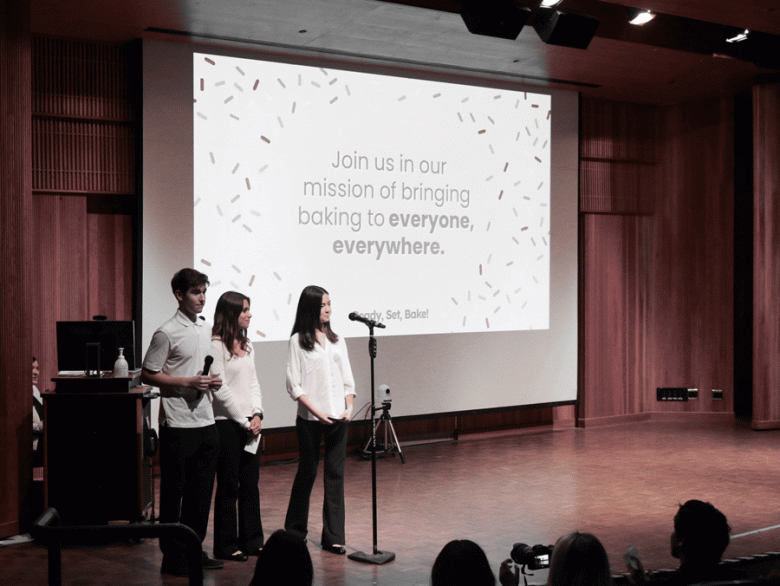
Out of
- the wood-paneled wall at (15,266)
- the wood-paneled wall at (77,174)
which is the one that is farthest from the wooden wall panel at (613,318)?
the wood-paneled wall at (15,266)

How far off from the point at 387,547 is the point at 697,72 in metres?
5.95

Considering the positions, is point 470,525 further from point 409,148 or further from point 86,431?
point 409,148

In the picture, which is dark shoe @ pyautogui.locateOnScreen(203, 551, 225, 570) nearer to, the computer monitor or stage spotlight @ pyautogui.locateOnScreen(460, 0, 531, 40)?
the computer monitor

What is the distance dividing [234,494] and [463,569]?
107 inches

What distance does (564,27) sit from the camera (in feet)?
21.1

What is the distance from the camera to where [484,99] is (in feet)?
26.6

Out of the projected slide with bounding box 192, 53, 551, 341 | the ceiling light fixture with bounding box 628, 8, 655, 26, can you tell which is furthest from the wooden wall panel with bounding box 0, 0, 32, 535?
the ceiling light fixture with bounding box 628, 8, 655, 26

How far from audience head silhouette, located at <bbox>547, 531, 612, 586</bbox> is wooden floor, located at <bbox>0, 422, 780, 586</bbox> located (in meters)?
2.26

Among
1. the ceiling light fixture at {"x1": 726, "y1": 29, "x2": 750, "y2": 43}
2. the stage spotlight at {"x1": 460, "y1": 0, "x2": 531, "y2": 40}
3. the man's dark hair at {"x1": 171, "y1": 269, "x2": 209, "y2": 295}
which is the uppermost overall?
the ceiling light fixture at {"x1": 726, "y1": 29, "x2": 750, "y2": 43}

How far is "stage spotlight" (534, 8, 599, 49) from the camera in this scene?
21.0 ft

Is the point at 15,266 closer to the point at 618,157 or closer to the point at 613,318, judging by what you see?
the point at 613,318

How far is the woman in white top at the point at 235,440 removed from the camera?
4.38 metres

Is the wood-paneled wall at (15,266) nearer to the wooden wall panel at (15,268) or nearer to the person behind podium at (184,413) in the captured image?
the wooden wall panel at (15,268)

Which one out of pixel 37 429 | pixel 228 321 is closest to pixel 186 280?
pixel 228 321
